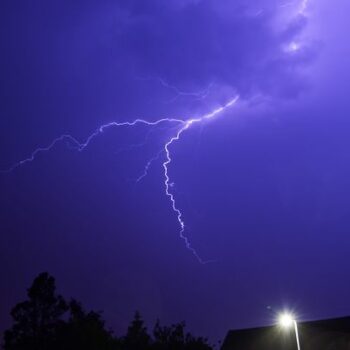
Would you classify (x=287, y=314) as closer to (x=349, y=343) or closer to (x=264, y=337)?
(x=349, y=343)

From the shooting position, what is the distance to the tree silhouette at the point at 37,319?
22703 mm

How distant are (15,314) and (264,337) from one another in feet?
51.4

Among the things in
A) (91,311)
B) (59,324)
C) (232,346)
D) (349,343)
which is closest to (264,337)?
(232,346)

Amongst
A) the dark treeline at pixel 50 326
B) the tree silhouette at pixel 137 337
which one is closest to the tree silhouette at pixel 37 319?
the dark treeline at pixel 50 326

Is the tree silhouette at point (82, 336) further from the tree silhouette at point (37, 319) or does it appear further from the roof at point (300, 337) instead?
the roof at point (300, 337)

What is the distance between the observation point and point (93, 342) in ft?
73.5

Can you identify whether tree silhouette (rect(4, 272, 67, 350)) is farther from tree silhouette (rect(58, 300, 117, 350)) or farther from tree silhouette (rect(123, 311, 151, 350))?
tree silhouette (rect(123, 311, 151, 350))

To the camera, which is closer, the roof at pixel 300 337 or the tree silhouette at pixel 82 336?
the tree silhouette at pixel 82 336

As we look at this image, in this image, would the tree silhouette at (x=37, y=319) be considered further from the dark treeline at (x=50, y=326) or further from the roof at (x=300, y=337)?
the roof at (x=300, y=337)

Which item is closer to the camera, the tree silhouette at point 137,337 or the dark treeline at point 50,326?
the dark treeline at point 50,326

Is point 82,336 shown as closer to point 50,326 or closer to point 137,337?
point 50,326

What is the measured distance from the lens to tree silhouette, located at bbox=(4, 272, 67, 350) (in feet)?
74.5

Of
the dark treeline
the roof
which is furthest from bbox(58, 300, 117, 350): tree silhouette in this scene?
the roof

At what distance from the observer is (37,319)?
2331 cm
